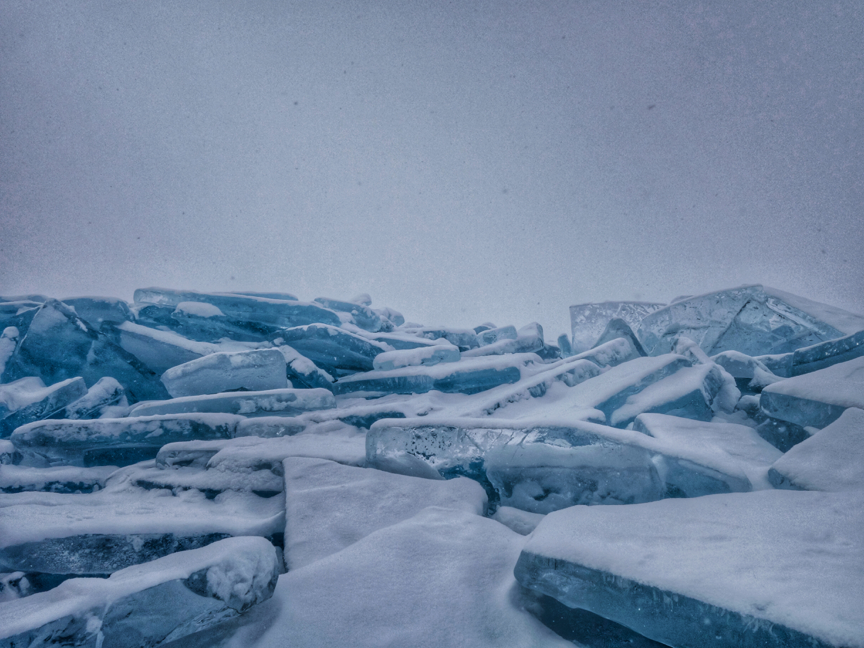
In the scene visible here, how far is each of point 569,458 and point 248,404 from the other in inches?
61.0

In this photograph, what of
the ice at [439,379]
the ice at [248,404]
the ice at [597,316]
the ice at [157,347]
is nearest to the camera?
the ice at [248,404]

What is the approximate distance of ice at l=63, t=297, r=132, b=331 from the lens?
2.71 meters

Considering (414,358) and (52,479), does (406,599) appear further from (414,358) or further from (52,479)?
(414,358)

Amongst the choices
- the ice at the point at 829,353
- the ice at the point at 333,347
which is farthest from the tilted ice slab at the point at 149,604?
the ice at the point at 829,353

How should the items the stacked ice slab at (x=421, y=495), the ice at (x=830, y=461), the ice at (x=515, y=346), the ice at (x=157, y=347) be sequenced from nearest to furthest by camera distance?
the stacked ice slab at (x=421, y=495) → the ice at (x=830, y=461) → the ice at (x=157, y=347) → the ice at (x=515, y=346)

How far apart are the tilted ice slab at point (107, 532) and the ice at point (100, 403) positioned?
3.15 ft

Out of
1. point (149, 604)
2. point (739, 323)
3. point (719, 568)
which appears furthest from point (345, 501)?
point (739, 323)

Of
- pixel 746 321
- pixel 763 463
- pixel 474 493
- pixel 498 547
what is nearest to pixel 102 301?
pixel 474 493

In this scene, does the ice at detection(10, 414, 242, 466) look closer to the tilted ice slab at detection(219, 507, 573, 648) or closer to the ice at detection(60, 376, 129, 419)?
the ice at detection(60, 376, 129, 419)

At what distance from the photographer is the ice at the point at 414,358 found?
8.59 ft

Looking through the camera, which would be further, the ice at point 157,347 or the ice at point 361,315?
the ice at point 361,315

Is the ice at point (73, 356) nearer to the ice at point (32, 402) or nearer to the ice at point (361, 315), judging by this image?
the ice at point (32, 402)

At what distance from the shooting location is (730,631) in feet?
2.00

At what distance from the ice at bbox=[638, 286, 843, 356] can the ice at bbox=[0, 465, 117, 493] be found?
10.8ft
